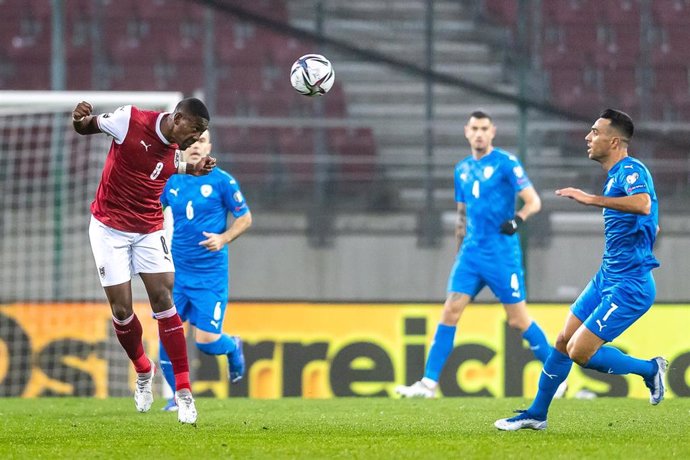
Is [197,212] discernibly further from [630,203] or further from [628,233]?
[630,203]

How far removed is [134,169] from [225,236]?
1339 mm

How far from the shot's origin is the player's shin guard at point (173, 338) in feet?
22.7

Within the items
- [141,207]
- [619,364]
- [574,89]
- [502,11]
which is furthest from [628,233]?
[502,11]

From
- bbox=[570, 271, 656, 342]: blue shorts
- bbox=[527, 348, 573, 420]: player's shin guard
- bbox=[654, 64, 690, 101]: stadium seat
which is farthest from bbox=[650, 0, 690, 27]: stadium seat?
bbox=[527, 348, 573, 420]: player's shin guard

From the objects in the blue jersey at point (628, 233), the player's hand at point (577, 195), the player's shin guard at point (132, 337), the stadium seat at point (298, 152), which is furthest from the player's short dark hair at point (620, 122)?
the stadium seat at point (298, 152)

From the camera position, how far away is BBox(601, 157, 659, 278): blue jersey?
6395mm

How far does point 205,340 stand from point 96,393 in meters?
2.30

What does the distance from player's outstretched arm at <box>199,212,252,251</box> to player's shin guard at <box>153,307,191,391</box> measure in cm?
113

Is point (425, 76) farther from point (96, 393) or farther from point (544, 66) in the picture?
point (96, 393)

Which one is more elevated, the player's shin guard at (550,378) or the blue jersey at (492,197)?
the blue jersey at (492,197)

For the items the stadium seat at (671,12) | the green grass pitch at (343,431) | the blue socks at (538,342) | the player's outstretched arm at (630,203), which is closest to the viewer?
the green grass pitch at (343,431)

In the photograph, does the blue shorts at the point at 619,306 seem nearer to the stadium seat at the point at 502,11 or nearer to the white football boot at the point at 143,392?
the white football boot at the point at 143,392

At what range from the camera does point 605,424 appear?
7.13 m

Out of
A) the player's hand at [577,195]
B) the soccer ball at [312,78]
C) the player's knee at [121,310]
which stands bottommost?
the player's knee at [121,310]
